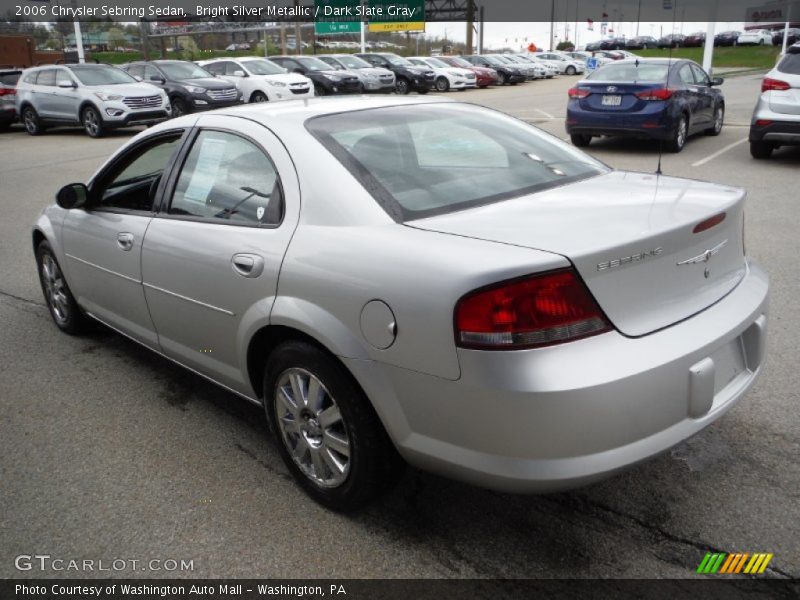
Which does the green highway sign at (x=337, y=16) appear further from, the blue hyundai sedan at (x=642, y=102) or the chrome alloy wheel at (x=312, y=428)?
the chrome alloy wheel at (x=312, y=428)

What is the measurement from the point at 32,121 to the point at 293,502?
20.0m

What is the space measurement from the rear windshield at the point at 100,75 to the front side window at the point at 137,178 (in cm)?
1555

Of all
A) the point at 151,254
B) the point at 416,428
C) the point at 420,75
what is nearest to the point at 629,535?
the point at 416,428

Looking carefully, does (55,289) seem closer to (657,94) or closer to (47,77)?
(657,94)

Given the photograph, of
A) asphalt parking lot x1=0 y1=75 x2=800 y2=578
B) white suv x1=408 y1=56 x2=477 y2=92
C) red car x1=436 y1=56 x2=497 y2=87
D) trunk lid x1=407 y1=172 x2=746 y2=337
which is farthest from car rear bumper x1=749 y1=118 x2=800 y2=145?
red car x1=436 y1=56 x2=497 y2=87

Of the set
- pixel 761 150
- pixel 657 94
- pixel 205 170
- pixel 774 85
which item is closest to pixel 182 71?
pixel 657 94

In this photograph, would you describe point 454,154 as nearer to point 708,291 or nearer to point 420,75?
point 708,291

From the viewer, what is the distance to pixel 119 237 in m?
3.82

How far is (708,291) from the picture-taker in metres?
2.65

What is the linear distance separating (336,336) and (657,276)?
1.10 metres

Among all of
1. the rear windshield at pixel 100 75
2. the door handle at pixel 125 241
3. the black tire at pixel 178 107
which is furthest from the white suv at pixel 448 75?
the door handle at pixel 125 241

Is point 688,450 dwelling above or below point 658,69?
below

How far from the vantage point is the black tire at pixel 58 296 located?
4.79m

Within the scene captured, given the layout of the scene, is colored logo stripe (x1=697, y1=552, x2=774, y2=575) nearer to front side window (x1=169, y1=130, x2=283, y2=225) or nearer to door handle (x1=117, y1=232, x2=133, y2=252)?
front side window (x1=169, y1=130, x2=283, y2=225)
